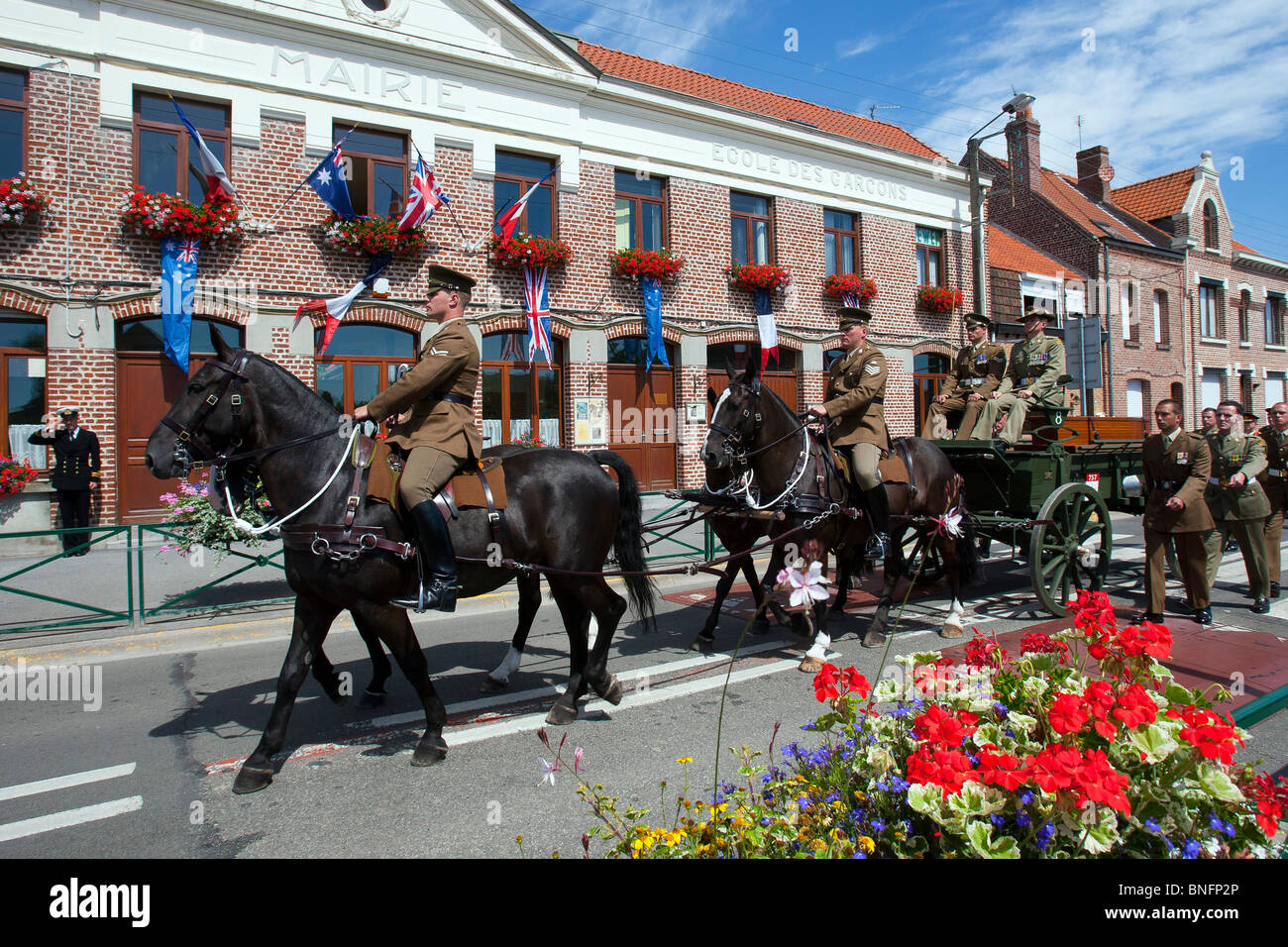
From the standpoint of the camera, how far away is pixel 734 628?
729cm

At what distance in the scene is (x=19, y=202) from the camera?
1081 cm

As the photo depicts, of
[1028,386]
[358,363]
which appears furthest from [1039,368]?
[358,363]

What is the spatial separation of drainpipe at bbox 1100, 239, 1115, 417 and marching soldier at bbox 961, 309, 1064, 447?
18.9 m

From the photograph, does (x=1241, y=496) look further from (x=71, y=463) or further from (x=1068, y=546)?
(x=71, y=463)

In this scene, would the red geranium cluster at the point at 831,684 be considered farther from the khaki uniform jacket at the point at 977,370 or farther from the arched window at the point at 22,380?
the arched window at the point at 22,380

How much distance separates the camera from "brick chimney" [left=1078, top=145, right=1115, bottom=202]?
2859 cm

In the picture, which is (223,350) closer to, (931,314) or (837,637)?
(837,637)

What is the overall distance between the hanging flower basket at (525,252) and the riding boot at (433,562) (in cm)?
1097

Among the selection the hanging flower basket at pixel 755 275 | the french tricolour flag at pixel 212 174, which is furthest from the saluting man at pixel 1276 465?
the french tricolour flag at pixel 212 174

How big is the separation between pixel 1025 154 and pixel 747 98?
13.0 meters

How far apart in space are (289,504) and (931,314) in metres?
19.5

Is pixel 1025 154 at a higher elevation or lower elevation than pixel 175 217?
higher

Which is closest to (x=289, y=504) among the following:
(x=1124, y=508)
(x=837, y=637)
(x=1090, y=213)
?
(x=837, y=637)
